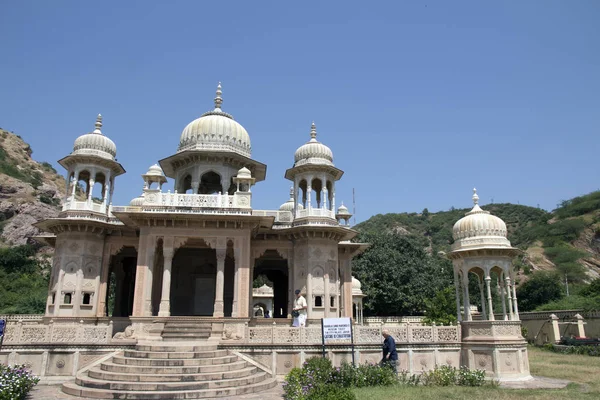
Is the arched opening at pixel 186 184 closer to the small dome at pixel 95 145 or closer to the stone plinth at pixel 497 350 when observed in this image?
the small dome at pixel 95 145

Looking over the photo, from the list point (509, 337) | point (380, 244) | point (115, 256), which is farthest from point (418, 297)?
point (115, 256)

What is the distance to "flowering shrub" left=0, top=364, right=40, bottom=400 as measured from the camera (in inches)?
440

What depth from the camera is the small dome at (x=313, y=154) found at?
23391 mm

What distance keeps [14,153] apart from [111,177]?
258 ft

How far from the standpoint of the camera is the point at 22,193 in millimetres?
70938

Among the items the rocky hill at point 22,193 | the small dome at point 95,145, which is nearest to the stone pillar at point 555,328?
the small dome at point 95,145

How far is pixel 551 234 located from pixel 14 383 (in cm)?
8153

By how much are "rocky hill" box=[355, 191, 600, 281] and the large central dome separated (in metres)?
42.3

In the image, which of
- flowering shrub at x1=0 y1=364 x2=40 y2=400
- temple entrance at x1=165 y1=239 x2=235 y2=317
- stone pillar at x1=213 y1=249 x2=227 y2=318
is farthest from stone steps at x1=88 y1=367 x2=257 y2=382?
temple entrance at x1=165 y1=239 x2=235 y2=317

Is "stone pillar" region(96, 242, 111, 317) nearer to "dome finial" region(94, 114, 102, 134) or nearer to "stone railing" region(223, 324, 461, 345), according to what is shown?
"dome finial" region(94, 114, 102, 134)

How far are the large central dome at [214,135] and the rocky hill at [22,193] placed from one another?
1803 inches

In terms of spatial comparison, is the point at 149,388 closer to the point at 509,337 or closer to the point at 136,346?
the point at 136,346

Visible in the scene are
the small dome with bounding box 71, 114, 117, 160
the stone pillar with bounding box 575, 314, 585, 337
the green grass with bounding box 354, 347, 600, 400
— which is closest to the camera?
the green grass with bounding box 354, 347, 600, 400

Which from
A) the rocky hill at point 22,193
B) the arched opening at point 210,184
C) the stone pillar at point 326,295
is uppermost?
the rocky hill at point 22,193
